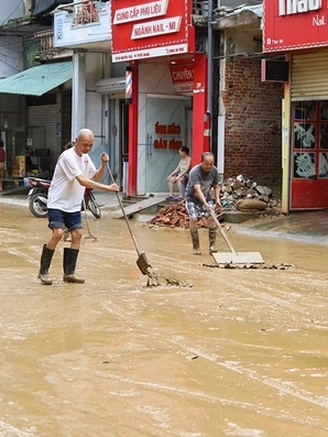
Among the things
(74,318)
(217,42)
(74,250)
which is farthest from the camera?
(217,42)

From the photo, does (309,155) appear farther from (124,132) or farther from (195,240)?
(124,132)

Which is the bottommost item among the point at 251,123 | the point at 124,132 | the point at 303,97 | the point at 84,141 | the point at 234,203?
the point at 234,203

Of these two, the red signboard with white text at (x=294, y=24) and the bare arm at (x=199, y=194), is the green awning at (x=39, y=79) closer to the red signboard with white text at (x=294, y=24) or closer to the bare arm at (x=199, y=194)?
the red signboard with white text at (x=294, y=24)

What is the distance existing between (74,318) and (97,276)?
2601 mm

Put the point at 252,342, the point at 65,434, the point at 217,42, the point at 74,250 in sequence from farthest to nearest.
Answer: the point at 217,42 → the point at 74,250 → the point at 252,342 → the point at 65,434

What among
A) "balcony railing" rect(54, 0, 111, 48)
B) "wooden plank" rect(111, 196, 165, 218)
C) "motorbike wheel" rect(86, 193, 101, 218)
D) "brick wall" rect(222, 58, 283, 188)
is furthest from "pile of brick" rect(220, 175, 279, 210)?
"balcony railing" rect(54, 0, 111, 48)

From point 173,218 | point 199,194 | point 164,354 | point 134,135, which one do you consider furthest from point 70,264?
point 134,135

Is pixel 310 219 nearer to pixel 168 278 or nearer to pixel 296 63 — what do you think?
pixel 296 63

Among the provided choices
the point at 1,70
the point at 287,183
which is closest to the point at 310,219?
the point at 287,183

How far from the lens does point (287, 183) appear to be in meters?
16.8

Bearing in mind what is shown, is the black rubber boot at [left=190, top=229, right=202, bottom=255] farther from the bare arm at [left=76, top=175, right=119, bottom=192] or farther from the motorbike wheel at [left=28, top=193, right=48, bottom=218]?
the motorbike wheel at [left=28, top=193, right=48, bottom=218]

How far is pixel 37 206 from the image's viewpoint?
738 inches

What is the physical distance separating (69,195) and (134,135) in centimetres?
1183

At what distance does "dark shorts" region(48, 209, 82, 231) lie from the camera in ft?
29.9
